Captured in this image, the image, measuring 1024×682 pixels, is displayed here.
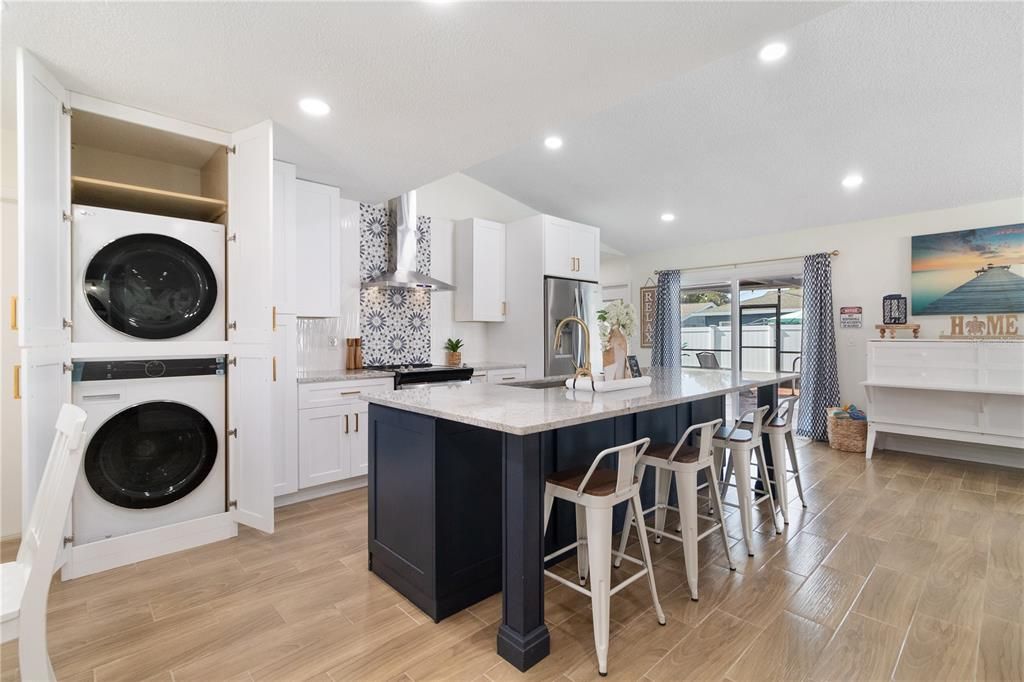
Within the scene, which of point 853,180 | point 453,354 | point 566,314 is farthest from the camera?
point 566,314

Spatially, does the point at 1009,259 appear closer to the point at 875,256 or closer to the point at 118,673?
the point at 875,256

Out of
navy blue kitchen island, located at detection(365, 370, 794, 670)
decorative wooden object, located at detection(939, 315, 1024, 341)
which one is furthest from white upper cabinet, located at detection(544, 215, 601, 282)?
decorative wooden object, located at detection(939, 315, 1024, 341)

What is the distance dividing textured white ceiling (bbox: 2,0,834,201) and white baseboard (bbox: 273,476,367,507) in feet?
8.02

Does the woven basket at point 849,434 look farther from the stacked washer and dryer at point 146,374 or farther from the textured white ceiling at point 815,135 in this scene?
the stacked washer and dryer at point 146,374

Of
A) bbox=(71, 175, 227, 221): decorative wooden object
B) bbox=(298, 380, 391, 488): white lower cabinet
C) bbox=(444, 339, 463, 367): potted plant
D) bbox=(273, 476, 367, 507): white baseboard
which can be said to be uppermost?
bbox=(71, 175, 227, 221): decorative wooden object

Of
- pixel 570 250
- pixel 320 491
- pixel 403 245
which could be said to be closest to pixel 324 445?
pixel 320 491

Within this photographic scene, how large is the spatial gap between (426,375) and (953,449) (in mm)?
5161

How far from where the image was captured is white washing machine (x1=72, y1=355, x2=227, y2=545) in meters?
2.37

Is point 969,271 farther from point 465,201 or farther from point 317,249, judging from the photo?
point 317,249

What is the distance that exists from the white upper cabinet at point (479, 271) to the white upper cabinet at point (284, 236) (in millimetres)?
1930

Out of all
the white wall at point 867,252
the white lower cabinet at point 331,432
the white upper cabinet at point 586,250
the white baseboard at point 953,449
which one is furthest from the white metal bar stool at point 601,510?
the white wall at point 867,252

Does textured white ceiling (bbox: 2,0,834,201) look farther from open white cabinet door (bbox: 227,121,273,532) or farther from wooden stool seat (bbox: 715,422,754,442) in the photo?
wooden stool seat (bbox: 715,422,754,442)

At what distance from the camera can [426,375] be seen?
152 inches

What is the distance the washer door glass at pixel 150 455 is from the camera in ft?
7.87
